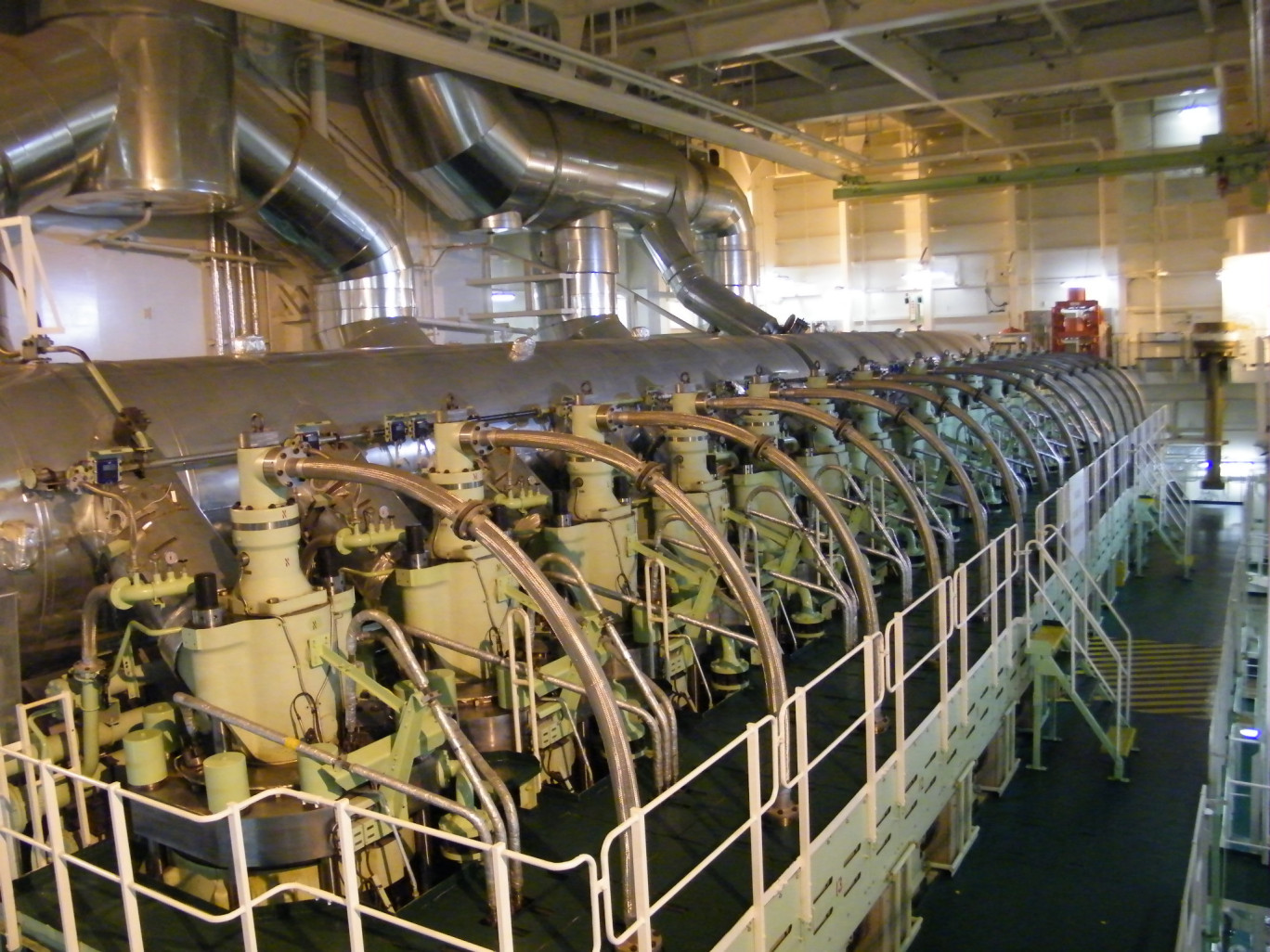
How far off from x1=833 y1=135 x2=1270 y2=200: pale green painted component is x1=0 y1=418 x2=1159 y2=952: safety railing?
8.81 meters

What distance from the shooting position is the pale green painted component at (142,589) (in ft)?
12.6

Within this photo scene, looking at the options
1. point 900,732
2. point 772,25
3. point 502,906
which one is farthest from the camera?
point 772,25

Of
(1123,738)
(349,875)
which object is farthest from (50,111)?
(1123,738)

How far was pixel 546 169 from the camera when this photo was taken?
10102mm

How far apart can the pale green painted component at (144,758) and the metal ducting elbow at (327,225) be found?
416 centimetres

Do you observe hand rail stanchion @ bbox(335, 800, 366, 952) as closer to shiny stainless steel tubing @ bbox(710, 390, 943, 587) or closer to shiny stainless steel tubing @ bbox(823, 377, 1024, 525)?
shiny stainless steel tubing @ bbox(710, 390, 943, 587)

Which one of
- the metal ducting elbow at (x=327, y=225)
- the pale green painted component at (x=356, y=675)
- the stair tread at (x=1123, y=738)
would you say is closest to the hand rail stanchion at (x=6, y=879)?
the pale green painted component at (x=356, y=675)

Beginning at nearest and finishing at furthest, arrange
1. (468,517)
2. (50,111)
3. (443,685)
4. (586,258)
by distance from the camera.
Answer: (468,517)
(443,685)
(50,111)
(586,258)

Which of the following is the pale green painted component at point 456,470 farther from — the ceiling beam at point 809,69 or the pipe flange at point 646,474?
the ceiling beam at point 809,69

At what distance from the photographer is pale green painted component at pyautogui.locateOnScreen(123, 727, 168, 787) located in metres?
3.98

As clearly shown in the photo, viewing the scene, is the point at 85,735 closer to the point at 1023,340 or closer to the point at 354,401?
the point at 354,401

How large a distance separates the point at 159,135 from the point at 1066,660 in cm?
800

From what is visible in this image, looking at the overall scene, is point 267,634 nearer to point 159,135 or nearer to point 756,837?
point 756,837

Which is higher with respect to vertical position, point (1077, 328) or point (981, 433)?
point (1077, 328)
